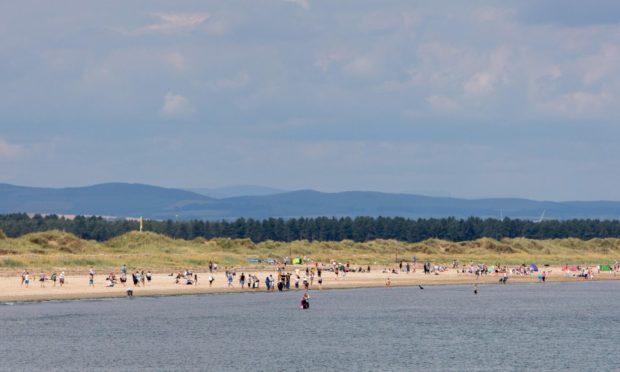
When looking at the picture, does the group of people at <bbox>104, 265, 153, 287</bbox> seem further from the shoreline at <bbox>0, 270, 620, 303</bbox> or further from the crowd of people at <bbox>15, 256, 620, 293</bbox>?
the shoreline at <bbox>0, 270, 620, 303</bbox>

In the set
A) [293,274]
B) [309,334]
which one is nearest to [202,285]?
[293,274]

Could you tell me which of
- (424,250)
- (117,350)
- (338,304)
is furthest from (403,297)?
(424,250)

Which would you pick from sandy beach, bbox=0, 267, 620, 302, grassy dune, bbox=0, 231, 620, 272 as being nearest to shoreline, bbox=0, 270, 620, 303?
sandy beach, bbox=0, 267, 620, 302

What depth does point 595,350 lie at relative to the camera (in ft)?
233

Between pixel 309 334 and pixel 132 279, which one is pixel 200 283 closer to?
pixel 132 279

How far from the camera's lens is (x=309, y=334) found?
257ft

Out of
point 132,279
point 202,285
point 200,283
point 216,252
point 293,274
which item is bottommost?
point 202,285

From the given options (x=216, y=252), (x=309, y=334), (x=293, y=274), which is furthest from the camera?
(x=216, y=252)

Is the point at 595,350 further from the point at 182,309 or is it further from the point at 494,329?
the point at 182,309

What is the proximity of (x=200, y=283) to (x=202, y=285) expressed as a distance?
1730 millimetres

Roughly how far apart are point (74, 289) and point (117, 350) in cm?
3408

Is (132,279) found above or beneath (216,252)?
beneath

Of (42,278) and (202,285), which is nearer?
(42,278)

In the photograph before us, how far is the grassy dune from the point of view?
12331cm
